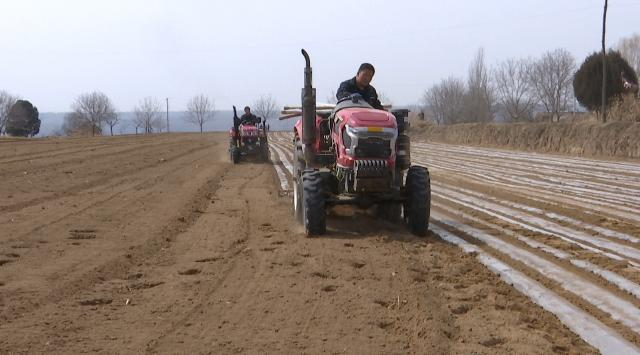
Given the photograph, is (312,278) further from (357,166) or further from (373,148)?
(373,148)

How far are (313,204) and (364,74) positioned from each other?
2020mm

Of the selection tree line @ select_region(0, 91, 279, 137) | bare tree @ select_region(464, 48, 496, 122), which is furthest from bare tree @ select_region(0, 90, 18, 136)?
bare tree @ select_region(464, 48, 496, 122)

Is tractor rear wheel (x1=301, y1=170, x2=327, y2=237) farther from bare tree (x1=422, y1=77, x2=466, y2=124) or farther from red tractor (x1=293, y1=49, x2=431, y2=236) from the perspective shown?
bare tree (x1=422, y1=77, x2=466, y2=124)

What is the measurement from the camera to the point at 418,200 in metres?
7.94

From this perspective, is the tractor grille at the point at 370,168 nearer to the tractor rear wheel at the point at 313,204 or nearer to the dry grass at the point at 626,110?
the tractor rear wheel at the point at 313,204

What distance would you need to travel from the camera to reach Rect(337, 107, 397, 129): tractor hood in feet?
24.9

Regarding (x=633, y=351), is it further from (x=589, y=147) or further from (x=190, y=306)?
(x=589, y=147)

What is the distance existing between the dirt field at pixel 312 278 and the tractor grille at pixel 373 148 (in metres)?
1.04

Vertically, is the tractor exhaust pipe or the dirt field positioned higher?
the tractor exhaust pipe

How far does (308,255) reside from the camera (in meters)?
6.90

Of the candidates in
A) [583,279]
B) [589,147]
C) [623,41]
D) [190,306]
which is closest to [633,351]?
[583,279]

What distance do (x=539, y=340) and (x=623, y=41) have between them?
2033 inches

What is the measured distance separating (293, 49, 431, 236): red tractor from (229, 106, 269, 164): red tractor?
39.9 ft

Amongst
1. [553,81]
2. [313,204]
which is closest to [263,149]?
[313,204]
